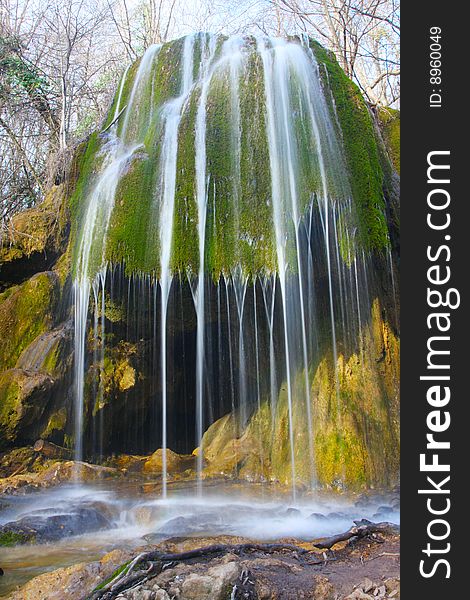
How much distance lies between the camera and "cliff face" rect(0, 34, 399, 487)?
22.7 ft

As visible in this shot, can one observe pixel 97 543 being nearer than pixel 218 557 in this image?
No

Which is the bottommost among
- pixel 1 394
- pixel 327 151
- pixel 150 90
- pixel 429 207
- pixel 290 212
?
pixel 1 394

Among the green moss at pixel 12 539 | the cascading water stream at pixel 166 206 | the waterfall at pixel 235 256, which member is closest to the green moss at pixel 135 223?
the waterfall at pixel 235 256

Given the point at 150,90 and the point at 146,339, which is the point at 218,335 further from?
the point at 150,90

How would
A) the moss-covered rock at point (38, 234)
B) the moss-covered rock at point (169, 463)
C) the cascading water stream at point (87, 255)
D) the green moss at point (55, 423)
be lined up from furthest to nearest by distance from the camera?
the moss-covered rock at point (38, 234) → the moss-covered rock at point (169, 463) → the green moss at point (55, 423) → the cascading water stream at point (87, 255)

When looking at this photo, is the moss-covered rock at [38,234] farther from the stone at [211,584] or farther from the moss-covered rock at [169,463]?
the stone at [211,584]

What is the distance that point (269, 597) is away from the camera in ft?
9.46

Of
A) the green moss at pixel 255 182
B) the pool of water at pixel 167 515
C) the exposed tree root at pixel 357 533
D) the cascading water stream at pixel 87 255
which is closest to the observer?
the exposed tree root at pixel 357 533

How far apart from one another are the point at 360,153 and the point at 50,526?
612 centimetres

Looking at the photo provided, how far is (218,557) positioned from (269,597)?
642 millimetres

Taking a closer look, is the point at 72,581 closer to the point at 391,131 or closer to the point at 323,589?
the point at 323,589

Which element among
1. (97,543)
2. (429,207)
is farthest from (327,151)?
(97,543)

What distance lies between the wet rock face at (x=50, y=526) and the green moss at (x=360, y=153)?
4.77 metres

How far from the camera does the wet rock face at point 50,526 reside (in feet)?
15.5
